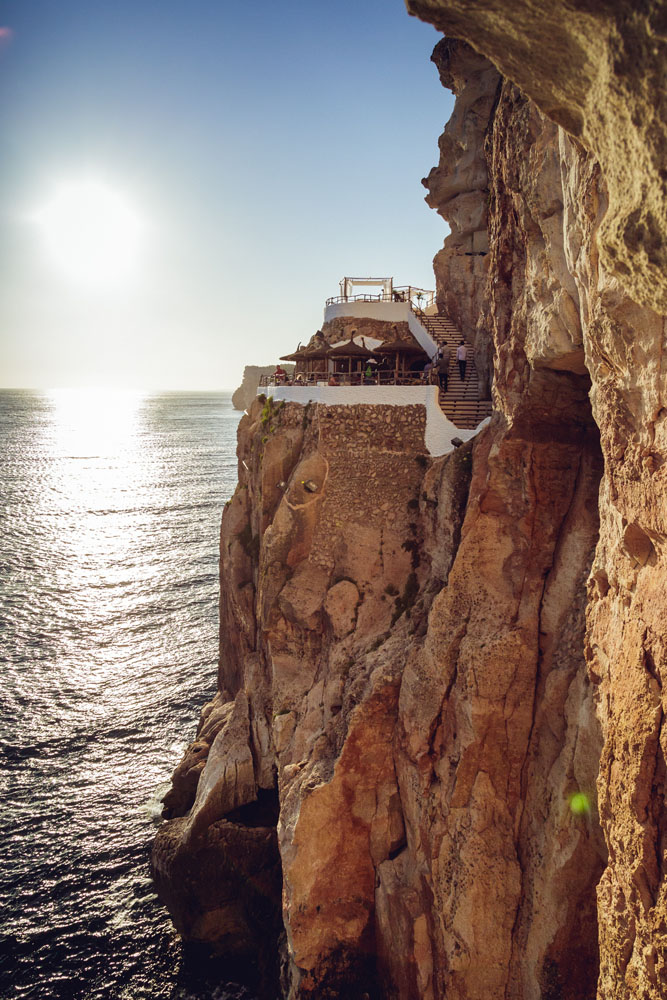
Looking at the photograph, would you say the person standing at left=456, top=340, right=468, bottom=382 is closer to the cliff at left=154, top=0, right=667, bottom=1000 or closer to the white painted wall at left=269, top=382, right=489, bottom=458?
the cliff at left=154, top=0, right=667, bottom=1000

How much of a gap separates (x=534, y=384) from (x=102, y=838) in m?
27.2

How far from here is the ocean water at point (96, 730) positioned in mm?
22984

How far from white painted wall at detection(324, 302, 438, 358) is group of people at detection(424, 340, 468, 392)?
7.83ft

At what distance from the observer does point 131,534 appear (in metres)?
71.8

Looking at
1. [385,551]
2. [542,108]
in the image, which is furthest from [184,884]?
[542,108]

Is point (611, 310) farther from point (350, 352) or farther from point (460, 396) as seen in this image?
point (350, 352)

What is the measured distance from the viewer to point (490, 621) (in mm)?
15812

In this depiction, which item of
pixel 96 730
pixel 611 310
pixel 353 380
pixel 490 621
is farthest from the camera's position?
pixel 96 730

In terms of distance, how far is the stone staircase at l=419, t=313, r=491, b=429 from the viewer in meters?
23.2

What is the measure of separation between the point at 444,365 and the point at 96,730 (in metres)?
27.4

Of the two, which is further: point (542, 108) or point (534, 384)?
point (534, 384)

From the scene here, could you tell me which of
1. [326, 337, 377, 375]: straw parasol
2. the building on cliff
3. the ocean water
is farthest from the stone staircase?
the ocean water

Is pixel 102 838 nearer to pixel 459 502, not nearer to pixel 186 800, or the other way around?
pixel 186 800

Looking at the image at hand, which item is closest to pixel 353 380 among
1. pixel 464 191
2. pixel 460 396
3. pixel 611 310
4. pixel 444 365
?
pixel 444 365
